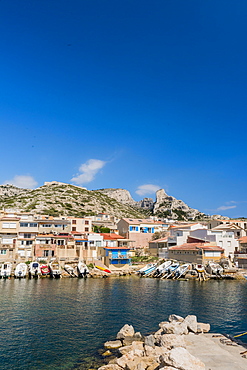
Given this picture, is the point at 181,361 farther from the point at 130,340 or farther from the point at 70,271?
the point at 70,271

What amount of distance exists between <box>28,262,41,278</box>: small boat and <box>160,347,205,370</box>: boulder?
147 feet

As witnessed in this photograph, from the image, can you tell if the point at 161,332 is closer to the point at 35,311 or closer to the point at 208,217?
the point at 35,311

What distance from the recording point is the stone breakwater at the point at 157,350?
46.0 feet

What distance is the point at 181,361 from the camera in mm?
13805

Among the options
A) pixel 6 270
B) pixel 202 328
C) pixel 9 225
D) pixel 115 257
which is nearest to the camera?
pixel 202 328

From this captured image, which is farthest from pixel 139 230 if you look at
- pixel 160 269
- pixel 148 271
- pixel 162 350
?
pixel 162 350

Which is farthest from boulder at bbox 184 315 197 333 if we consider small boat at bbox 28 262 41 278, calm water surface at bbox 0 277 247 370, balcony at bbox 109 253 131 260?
balcony at bbox 109 253 131 260

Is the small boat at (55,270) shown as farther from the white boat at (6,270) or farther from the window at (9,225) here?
the window at (9,225)

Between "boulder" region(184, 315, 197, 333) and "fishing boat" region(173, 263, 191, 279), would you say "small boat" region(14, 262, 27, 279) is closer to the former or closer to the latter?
"fishing boat" region(173, 263, 191, 279)

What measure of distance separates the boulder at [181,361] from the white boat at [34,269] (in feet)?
147

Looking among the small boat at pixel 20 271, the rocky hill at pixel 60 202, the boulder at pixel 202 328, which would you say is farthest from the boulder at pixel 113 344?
the rocky hill at pixel 60 202

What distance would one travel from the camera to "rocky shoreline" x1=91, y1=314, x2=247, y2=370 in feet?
46.2

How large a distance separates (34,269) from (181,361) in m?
46.3

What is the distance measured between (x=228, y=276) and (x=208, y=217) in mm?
143571
